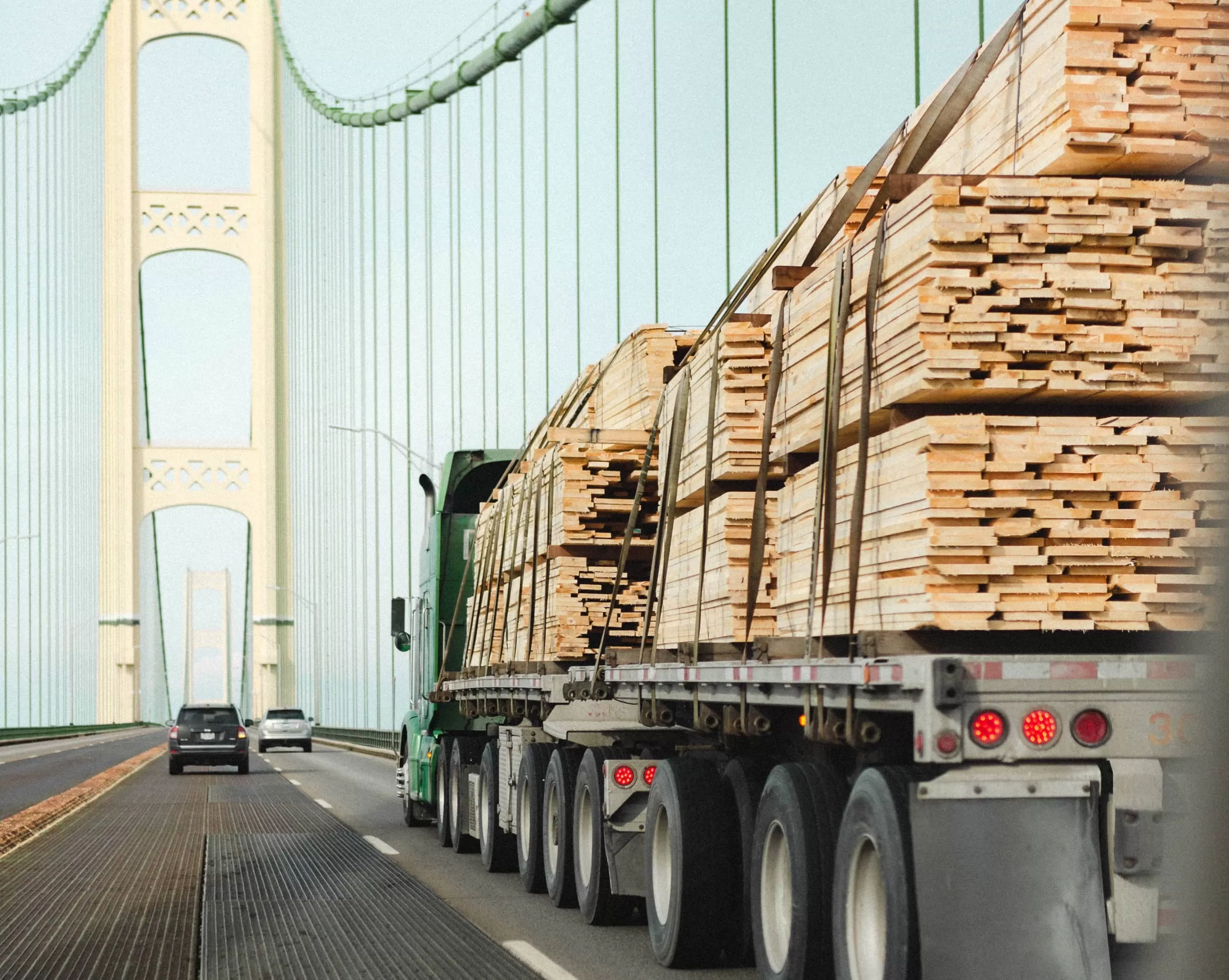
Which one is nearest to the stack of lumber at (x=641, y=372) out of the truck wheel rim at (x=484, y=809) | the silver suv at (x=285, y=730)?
the truck wheel rim at (x=484, y=809)

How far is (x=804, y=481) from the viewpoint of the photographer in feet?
24.0

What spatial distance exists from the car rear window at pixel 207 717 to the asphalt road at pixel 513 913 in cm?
1514

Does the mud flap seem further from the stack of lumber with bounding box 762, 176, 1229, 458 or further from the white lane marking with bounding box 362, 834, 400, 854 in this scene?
the white lane marking with bounding box 362, 834, 400, 854

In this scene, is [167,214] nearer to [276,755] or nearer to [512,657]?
[276,755]

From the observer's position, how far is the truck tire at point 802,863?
21.1ft

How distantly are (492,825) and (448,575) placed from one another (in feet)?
14.2

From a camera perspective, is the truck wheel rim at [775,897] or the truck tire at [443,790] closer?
the truck wheel rim at [775,897]

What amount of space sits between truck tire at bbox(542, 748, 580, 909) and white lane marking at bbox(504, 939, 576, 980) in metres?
1.46

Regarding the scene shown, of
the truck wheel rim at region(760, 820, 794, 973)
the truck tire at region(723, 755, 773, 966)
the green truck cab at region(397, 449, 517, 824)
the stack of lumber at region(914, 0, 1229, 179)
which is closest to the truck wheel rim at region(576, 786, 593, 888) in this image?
the truck tire at region(723, 755, 773, 966)

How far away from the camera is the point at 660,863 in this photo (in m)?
8.85

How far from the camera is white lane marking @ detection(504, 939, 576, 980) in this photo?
8.14 m

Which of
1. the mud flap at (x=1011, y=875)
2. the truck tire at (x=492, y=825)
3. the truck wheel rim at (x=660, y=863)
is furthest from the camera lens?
the truck tire at (x=492, y=825)

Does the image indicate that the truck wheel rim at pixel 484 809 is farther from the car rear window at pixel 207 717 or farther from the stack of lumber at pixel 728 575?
the car rear window at pixel 207 717

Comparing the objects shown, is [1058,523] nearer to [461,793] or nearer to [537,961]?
[537,961]
